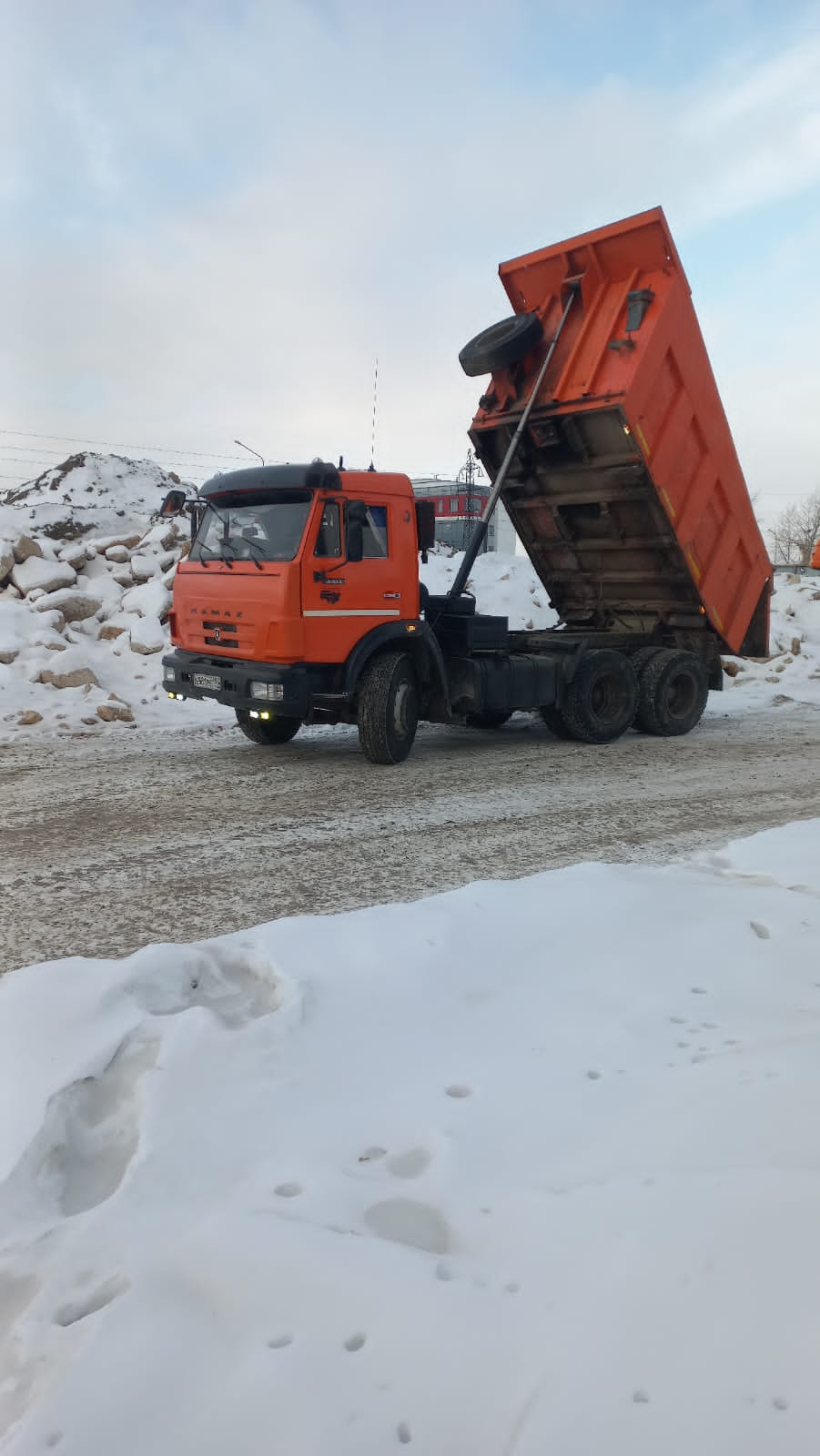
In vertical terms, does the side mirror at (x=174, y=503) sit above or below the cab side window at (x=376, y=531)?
above

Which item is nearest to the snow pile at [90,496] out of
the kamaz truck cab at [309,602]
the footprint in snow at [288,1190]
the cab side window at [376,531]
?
the kamaz truck cab at [309,602]

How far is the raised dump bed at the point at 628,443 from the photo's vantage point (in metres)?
7.86

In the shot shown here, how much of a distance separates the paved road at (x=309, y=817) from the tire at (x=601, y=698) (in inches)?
9.2

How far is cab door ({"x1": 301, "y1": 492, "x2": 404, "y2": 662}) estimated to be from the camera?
693cm

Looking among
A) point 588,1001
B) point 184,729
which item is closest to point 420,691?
point 184,729

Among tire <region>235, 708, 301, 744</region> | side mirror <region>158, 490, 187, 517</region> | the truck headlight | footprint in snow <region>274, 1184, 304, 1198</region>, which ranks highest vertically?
side mirror <region>158, 490, 187, 517</region>

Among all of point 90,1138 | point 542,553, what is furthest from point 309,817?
point 542,553

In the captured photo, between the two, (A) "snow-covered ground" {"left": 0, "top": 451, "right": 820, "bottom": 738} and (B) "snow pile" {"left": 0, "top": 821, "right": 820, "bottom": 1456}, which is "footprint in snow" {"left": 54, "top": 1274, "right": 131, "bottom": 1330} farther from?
(A) "snow-covered ground" {"left": 0, "top": 451, "right": 820, "bottom": 738}

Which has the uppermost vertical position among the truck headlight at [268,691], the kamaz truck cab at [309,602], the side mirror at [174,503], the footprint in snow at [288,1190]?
the side mirror at [174,503]

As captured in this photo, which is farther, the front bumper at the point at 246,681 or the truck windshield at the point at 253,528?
the truck windshield at the point at 253,528

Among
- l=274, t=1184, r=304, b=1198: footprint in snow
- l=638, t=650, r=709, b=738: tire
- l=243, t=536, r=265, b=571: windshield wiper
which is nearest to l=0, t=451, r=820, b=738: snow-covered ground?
l=638, t=650, r=709, b=738: tire

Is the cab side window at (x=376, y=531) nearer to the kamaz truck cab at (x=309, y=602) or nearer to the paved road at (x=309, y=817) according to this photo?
the kamaz truck cab at (x=309, y=602)

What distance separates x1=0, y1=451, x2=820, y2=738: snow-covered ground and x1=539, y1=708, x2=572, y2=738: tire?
3301 mm

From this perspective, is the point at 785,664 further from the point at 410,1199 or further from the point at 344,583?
the point at 410,1199
